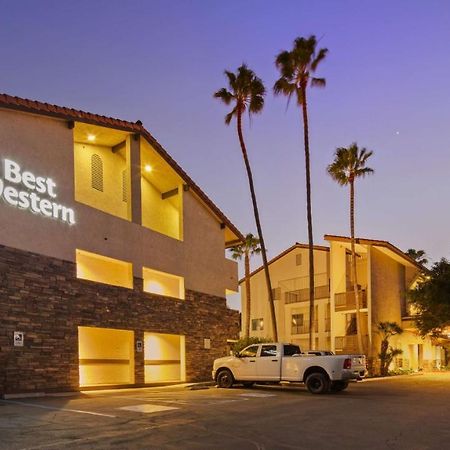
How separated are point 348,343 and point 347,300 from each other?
2912mm

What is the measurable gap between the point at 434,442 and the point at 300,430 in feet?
8.09

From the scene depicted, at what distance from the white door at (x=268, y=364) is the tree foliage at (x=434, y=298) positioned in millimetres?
15527

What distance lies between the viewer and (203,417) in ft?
43.8

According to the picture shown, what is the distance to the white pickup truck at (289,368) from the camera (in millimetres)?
20516

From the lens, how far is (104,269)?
2484 cm

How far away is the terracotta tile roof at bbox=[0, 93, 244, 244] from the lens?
1945 cm

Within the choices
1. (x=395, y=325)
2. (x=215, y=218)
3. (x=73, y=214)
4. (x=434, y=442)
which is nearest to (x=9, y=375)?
(x=73, y=214)

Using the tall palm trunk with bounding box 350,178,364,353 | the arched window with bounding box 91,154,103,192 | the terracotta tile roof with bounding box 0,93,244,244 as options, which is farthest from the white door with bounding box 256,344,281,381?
the tall palm trunk with bounding box 350,178,364,353

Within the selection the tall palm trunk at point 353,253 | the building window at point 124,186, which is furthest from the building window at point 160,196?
the tall palm trunk at point 353,253

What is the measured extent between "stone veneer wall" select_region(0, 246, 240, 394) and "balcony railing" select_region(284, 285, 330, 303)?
23103mm

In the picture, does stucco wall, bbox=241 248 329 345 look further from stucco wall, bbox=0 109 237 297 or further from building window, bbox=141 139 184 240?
building window, bbox=141 139 184 240

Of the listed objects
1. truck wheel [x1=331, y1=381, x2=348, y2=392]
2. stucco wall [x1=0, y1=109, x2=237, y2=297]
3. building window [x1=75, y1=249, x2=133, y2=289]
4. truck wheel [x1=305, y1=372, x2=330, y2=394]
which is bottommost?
truck wheel [x1=331, y1=381, x2=348, y2=392]

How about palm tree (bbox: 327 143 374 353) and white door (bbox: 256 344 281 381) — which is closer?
white door (bbox: 256 344 281 381)

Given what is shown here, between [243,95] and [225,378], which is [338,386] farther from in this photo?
[243,95]
